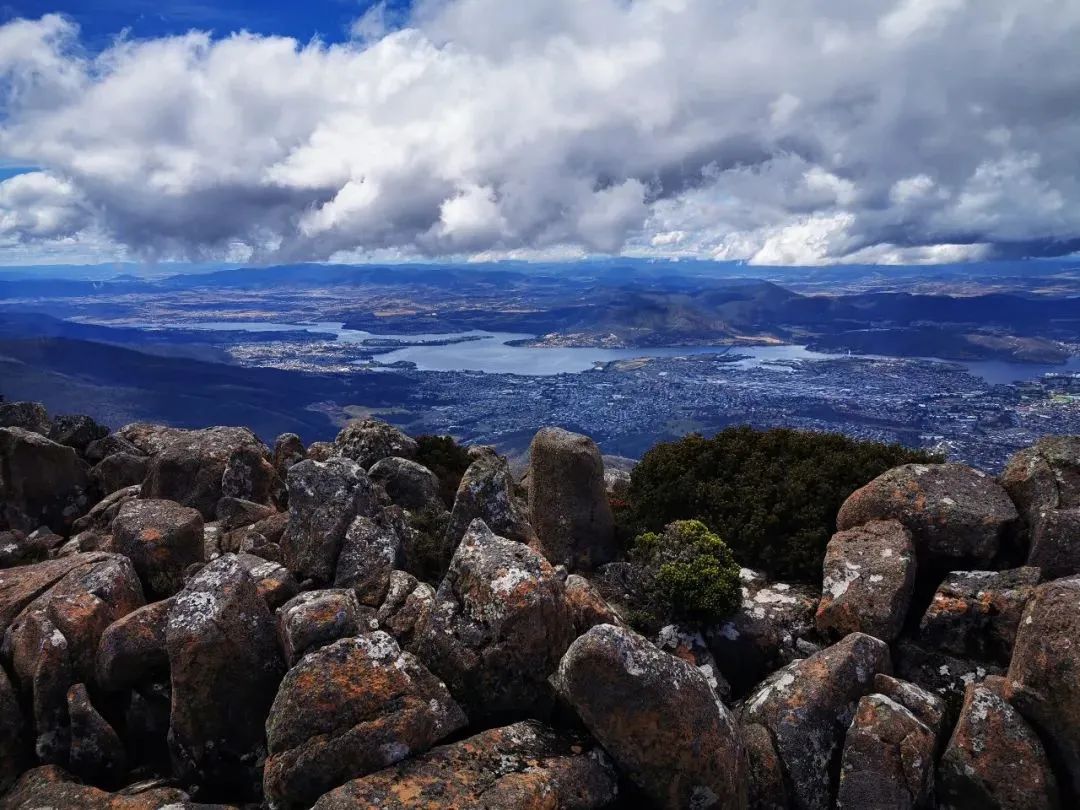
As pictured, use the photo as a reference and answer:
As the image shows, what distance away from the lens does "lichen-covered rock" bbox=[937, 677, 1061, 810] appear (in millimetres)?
8930

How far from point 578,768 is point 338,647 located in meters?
3.70

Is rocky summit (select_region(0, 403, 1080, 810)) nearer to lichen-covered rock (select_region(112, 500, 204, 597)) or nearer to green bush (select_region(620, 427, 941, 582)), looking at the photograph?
lichen-covered rock (select_region(112, 500, 204, 597))

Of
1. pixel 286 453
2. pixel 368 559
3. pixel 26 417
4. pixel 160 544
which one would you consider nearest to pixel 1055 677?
pixel 368 559

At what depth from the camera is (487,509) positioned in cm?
1531

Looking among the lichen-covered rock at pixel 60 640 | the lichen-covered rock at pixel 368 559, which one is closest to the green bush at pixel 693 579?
the lichen-covered rock at pixel 368 559

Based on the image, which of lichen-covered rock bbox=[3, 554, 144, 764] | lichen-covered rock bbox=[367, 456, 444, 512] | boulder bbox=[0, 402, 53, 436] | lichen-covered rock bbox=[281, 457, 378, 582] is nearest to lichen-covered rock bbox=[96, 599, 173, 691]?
lichen-covered rock bbox=[3, 554, 144, 764]

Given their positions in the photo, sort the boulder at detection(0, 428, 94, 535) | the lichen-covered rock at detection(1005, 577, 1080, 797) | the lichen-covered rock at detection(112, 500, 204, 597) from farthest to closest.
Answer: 1. the boulder at detection(0, 428, 94, 535)
2. the lichen-covered rock at detection(112, 500, 204, 597)
3. the lichen-covered rock at detection(1005, 577, 1080, 797)

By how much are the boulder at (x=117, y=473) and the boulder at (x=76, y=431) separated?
122 inches

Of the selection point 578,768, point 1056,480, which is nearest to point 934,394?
point 1056,480

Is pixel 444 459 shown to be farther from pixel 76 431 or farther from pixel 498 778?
pixel 498 778

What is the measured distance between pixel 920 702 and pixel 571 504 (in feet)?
29.7

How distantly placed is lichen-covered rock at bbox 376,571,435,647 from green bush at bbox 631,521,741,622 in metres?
4.97

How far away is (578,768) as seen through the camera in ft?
28.2

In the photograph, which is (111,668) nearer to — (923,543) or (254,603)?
(254,603)
